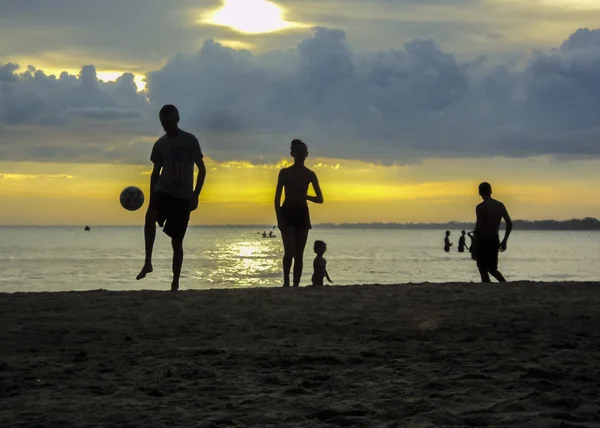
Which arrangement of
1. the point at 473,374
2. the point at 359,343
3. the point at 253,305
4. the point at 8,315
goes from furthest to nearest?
the point at 253,305, the point at 8,315, the point at 359,343, the point at 473,374

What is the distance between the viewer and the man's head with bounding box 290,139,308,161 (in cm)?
1128

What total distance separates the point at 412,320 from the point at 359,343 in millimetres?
1131

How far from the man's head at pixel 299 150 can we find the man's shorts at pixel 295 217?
68 centimetres

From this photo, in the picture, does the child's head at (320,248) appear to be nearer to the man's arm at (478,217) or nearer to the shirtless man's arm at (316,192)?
the shirtless man's arm at (316,192)

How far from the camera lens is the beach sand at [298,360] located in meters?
4.38

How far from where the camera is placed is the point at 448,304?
8.60m

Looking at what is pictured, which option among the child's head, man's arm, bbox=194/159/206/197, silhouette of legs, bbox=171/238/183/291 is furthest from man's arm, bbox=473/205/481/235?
silhouette of legs, bbox=171/238/183/291

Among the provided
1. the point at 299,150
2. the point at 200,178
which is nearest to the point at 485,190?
the point at 299,150

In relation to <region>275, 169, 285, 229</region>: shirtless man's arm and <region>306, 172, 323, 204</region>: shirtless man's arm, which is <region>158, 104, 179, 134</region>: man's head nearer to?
<region>275, 169, 285, 229</region>: shirtless man's arm

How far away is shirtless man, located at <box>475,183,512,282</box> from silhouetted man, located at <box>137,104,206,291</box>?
5043 mm

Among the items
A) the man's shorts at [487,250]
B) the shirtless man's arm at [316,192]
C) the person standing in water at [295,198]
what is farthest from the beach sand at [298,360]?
the man's shorts at [487,250]

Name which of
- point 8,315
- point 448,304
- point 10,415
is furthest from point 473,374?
point 8,315

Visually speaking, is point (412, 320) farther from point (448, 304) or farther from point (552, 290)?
point (552, 290)

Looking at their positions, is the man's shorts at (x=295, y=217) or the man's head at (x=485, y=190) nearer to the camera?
the man's shorts at (x=295, y=217)
